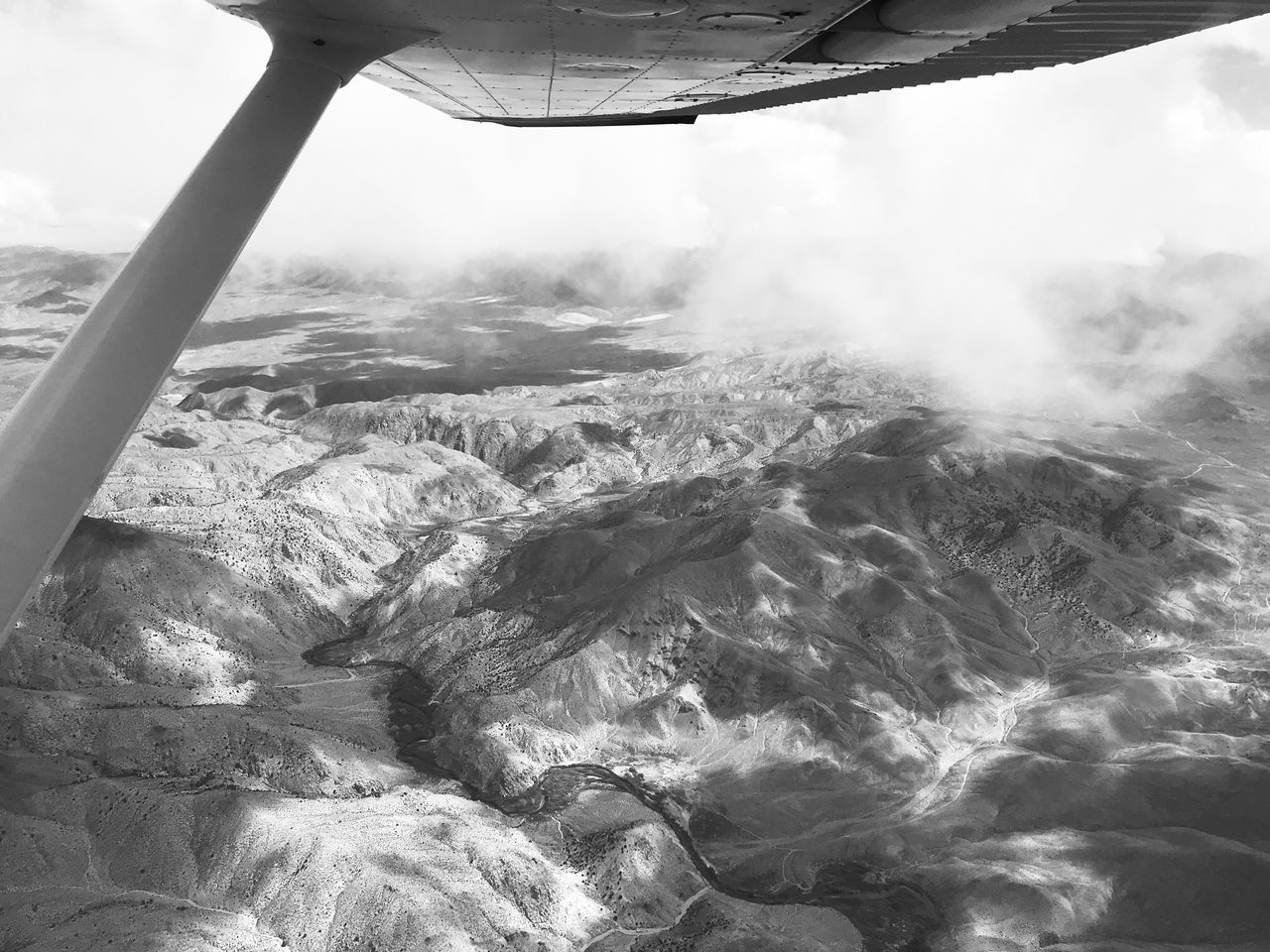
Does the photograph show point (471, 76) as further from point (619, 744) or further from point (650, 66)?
point (619, 744)

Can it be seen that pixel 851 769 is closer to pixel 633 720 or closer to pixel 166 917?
pixel 633 720

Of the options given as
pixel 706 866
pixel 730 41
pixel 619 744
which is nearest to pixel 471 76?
pixel 730 41

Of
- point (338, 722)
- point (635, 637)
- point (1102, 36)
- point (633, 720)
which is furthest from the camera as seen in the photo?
point (635, 637)

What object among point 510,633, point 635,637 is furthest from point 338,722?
point 635,637

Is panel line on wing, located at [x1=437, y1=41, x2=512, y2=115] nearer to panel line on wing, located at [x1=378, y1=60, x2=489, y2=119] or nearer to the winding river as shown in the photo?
panel line on wing, located at [x1=378, y1=60, x2=489, y2=119]

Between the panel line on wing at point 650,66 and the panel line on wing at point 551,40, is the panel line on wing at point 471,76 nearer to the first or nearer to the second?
the panel line on wing at point 551,40

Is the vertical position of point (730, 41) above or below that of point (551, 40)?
below

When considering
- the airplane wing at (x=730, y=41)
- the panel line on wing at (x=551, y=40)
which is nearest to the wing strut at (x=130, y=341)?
the airplane wing at (x=730, y=41)
